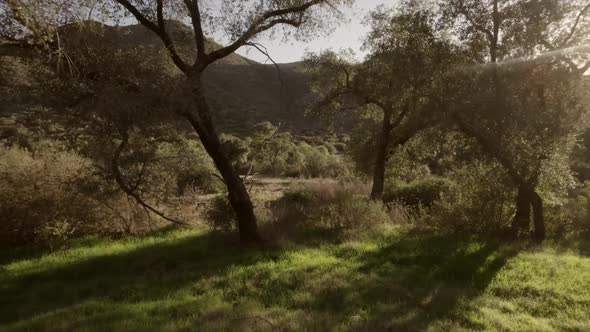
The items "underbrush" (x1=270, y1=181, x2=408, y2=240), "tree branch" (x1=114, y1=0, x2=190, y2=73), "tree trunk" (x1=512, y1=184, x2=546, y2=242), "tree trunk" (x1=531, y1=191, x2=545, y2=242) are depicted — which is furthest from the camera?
"underbrush" (x1=270, y1=181, x2=408, y2=240)

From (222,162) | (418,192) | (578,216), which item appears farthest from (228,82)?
(578,216)

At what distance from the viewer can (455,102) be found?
36.2 ft

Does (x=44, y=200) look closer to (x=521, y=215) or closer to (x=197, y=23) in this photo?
(x=197, y=23)

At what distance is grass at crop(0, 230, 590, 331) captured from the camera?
250 inches

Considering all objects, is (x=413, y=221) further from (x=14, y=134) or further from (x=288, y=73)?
(x=288, y=73)

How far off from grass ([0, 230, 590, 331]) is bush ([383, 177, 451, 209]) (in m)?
8.58

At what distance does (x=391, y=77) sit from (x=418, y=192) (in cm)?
890

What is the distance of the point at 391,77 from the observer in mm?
13344

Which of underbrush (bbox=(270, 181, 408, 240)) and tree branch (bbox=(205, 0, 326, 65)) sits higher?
tree branch (bbox=(205, 0, 326, 65))

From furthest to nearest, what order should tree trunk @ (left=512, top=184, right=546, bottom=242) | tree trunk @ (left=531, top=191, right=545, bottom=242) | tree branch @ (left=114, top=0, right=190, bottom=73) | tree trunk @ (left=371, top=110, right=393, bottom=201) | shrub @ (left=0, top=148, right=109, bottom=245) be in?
tree trunk @ (left=371, top=110, right=393, bottom=201) → tree trunk @ (left=531, top=191, right=545, bottom=242) → tree trunk @ (left=512, top=184, right=546, bottom=242) → shrub @ (left=0, top=148, right=109, bottom=245) → tree branch @ (left=114, top=0, right=190, bottom=73)

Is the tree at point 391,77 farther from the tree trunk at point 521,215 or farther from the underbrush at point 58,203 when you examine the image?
the underbrush at point 58,203

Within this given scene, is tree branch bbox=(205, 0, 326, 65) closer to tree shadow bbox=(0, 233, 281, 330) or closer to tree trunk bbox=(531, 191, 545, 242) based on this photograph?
tree shadow bbox=(0, 233, 281, 330)

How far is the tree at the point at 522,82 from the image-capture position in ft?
34.9

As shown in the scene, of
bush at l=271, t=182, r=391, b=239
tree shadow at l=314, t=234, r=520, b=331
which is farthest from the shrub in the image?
tree shadow at l=314, t=234, r=520, b=331
